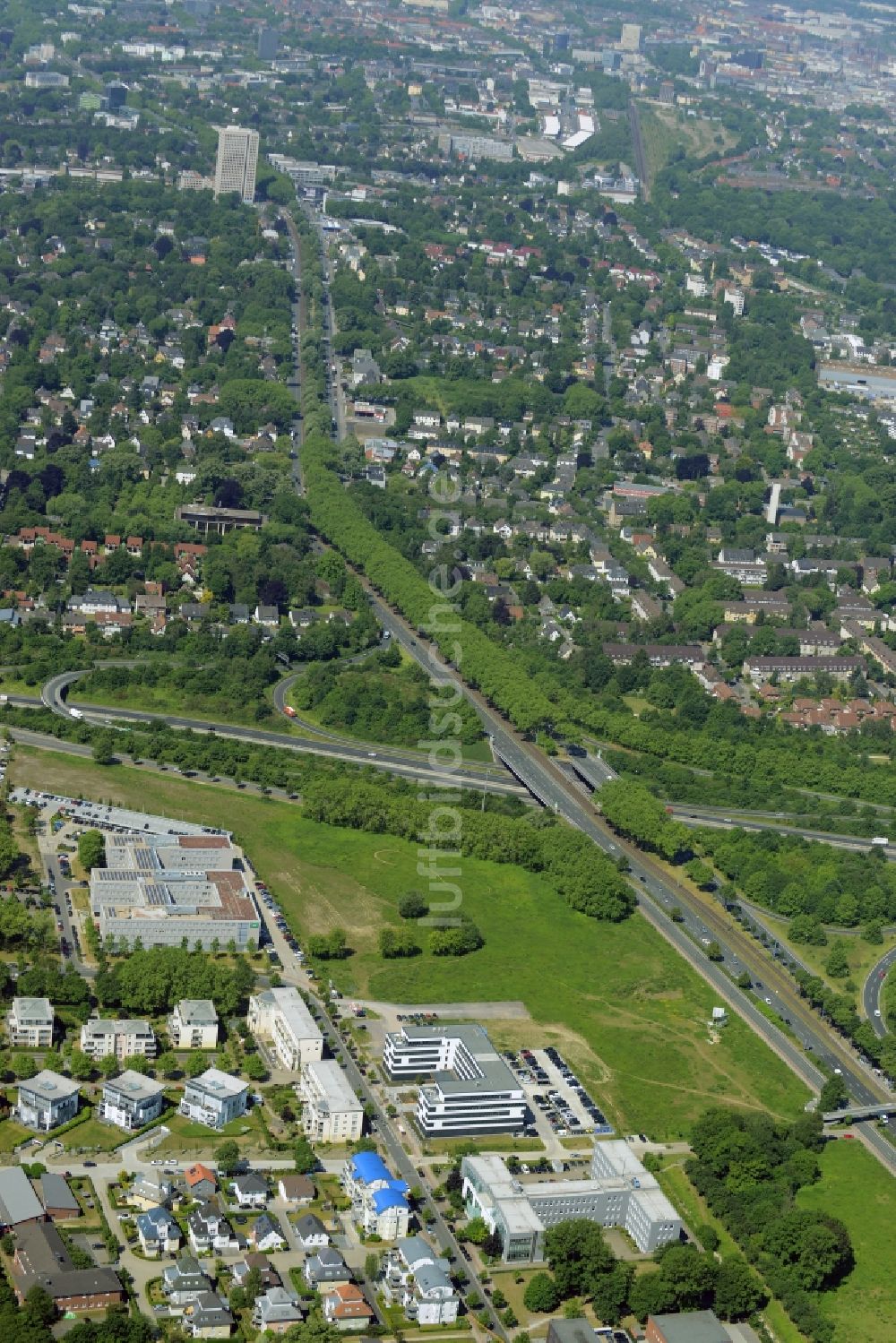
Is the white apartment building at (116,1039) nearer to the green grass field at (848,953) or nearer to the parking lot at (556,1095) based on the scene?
the parking lot at (556,1095)

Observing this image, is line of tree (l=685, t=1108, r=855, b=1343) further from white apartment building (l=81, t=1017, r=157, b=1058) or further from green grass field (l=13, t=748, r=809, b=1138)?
white apartment building (l=81, t=1017, r=157, b=1058)

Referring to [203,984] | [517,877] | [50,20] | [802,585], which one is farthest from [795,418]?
[50,20]

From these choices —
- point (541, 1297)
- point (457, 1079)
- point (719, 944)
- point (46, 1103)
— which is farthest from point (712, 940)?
point (46, 1103)

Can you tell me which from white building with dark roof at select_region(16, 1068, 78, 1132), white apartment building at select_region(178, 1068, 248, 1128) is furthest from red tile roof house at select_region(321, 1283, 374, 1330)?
white building with dark roof at select_region(16, 1068, 78, 1132)

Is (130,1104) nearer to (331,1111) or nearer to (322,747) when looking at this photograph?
(331,1111)

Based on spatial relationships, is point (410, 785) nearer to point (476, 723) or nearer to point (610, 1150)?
point (476, 723)

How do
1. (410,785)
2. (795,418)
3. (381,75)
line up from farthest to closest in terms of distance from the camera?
(381,75) → (795,418) → (410,785)
